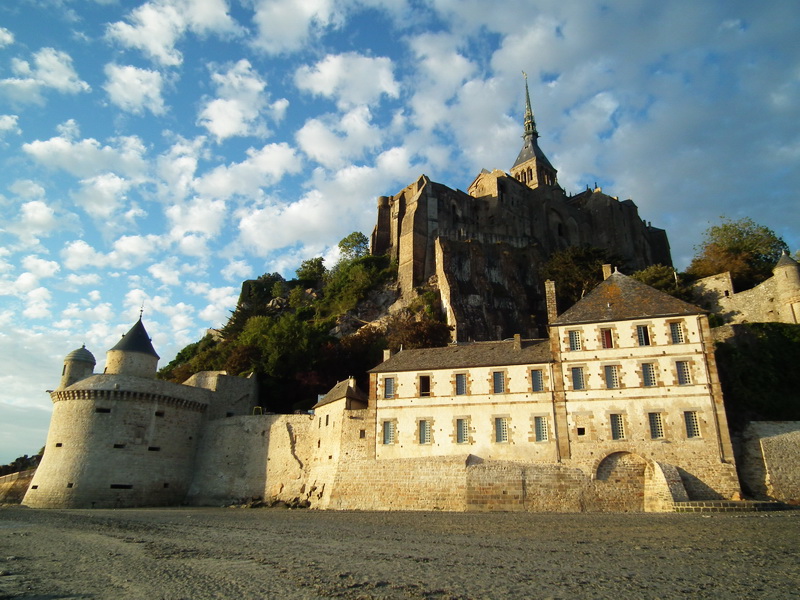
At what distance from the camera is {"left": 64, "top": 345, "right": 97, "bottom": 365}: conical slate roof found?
1594 inches

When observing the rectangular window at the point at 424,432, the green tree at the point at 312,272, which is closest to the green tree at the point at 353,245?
the green tree at the point at 312,272

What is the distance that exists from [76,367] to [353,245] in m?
40.4

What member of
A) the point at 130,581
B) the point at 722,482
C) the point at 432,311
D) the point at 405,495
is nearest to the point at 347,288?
the point at 432,311

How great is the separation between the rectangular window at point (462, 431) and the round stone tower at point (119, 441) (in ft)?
66.2

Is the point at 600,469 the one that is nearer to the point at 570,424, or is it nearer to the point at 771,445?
the point at 570,424

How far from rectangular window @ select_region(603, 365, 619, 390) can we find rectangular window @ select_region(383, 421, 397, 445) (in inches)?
412

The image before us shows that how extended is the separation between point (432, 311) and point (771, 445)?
30.5 m

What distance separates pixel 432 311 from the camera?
51438 mm

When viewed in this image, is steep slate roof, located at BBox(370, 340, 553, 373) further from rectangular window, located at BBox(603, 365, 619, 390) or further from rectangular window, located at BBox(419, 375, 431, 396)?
rectangular window, located at BBox(603, 365, 619, 390)

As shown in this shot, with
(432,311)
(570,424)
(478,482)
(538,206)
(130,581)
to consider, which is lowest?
(130,581)

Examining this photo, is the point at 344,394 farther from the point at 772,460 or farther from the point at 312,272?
the point at 312,272

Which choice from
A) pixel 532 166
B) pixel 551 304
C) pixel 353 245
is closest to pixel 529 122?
pixel 532 166

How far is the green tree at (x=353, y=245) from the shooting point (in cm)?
7456

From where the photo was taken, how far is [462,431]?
27.5 metres
